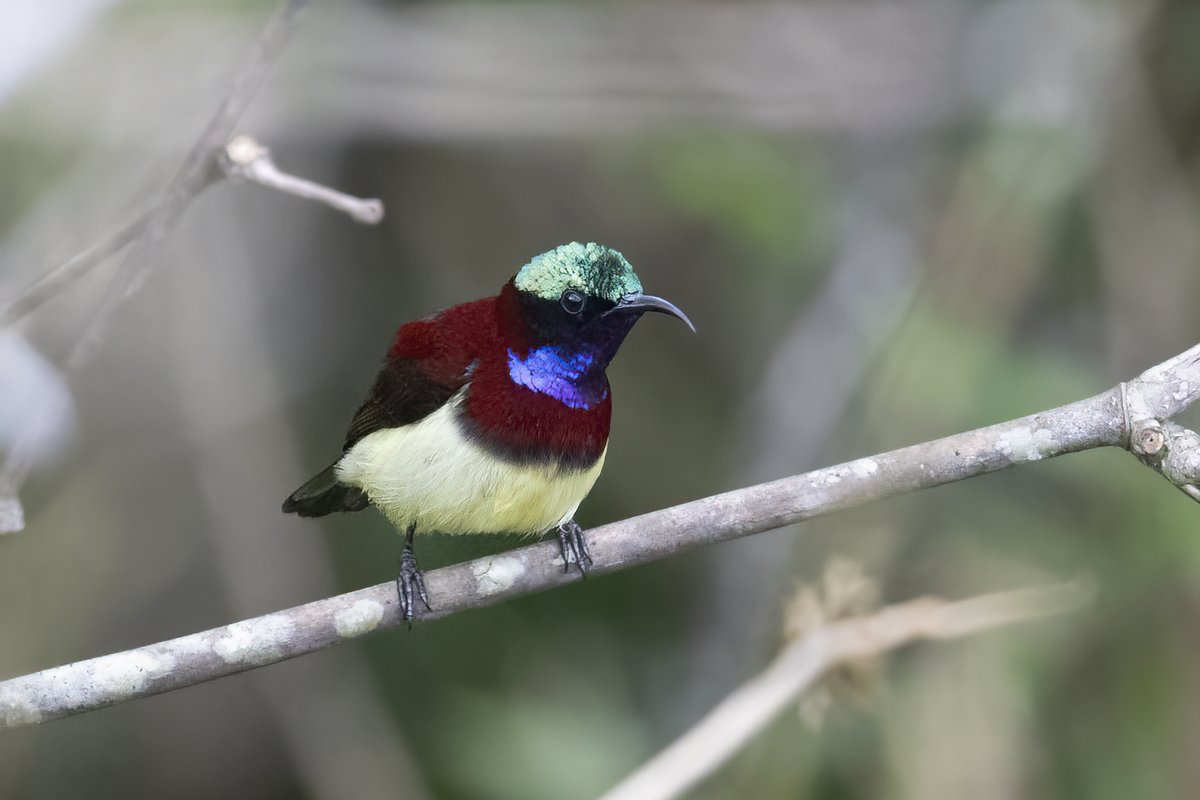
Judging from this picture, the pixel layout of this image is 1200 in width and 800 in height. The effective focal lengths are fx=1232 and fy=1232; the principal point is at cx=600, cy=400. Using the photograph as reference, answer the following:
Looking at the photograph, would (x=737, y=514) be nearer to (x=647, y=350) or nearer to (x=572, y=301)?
(x=572, y=301)

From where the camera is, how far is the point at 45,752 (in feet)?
16.6

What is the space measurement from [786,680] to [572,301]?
1.11 metres

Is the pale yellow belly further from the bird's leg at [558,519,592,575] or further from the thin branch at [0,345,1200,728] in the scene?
the thin branch at [0,345,1200,728]

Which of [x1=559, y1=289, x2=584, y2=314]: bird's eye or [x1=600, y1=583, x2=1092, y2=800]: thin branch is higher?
[x1=559, y1=289, x2=584, y2=314]: bird's eye

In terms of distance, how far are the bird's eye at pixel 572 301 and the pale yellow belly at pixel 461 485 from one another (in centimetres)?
37

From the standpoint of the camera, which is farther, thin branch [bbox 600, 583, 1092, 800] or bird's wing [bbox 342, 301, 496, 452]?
bird's wing [bbox 342, 301, 496, 452]

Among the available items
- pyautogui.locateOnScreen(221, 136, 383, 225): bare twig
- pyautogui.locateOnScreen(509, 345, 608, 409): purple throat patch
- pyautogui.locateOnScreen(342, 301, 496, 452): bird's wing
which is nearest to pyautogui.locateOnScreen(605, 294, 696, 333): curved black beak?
pyautogui.locateOnScreen(509, 345, 608, 409): purple throat patch

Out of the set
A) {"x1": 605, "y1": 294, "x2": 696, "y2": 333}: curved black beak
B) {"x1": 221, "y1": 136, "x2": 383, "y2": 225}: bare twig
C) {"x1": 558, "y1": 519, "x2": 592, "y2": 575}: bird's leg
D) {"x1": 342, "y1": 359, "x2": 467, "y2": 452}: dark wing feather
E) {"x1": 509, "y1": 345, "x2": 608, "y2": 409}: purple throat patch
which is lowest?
{"x1": 558, "y1": 519, "x2": 592, "y2": 575}: bird's leg

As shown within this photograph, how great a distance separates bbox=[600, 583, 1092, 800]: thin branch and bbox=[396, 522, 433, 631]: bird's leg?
64 cm

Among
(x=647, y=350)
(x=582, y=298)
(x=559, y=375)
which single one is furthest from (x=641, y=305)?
(x=647, y=350)

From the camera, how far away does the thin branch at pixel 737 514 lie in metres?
2.57

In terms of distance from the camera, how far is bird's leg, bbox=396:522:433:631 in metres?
2.94

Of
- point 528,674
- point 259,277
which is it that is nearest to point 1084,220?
point 528,674

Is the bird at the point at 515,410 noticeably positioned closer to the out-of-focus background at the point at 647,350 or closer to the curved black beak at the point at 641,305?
the curved black beak at the point at 641,305
